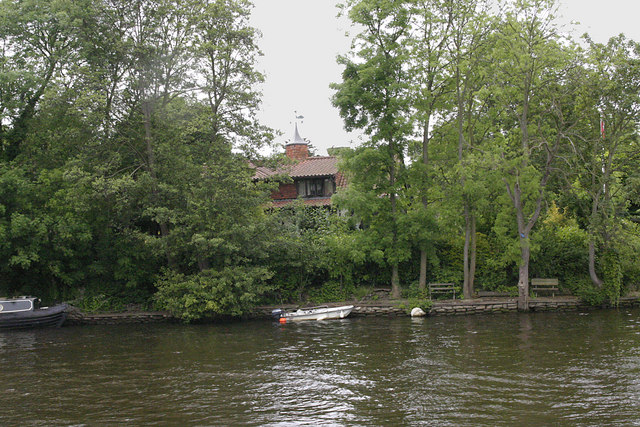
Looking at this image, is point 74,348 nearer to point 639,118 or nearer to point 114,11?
point 114,11

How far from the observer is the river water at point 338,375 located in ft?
39.9

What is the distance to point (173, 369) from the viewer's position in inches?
676

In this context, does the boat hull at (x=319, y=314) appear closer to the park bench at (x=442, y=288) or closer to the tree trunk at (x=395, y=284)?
the tree trunk at (x=395, y=284)

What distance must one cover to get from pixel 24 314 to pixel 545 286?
87.3ft

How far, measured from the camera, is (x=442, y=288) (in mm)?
28922

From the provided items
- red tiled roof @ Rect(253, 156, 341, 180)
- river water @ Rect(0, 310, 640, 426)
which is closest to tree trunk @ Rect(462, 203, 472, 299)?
river water @ Rect(0, 310, 640, 426)

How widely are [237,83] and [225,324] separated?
13.0 m

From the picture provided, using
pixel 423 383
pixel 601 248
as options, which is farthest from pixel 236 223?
pixel 601 248

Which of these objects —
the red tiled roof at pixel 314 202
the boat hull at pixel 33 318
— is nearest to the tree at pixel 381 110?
the red tiled roof at pixel 314 202

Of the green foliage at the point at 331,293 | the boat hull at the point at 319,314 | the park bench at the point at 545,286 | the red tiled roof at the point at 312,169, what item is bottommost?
the boat hull at the point at 319,314

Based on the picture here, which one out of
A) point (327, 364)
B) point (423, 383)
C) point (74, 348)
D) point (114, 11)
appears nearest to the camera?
point (423, 383)

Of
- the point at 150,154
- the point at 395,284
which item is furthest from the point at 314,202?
the point at 150,154

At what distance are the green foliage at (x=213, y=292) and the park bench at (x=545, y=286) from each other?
14.1 metres

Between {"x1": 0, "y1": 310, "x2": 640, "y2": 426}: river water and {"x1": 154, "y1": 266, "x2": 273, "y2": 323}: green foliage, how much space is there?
6.35ft
